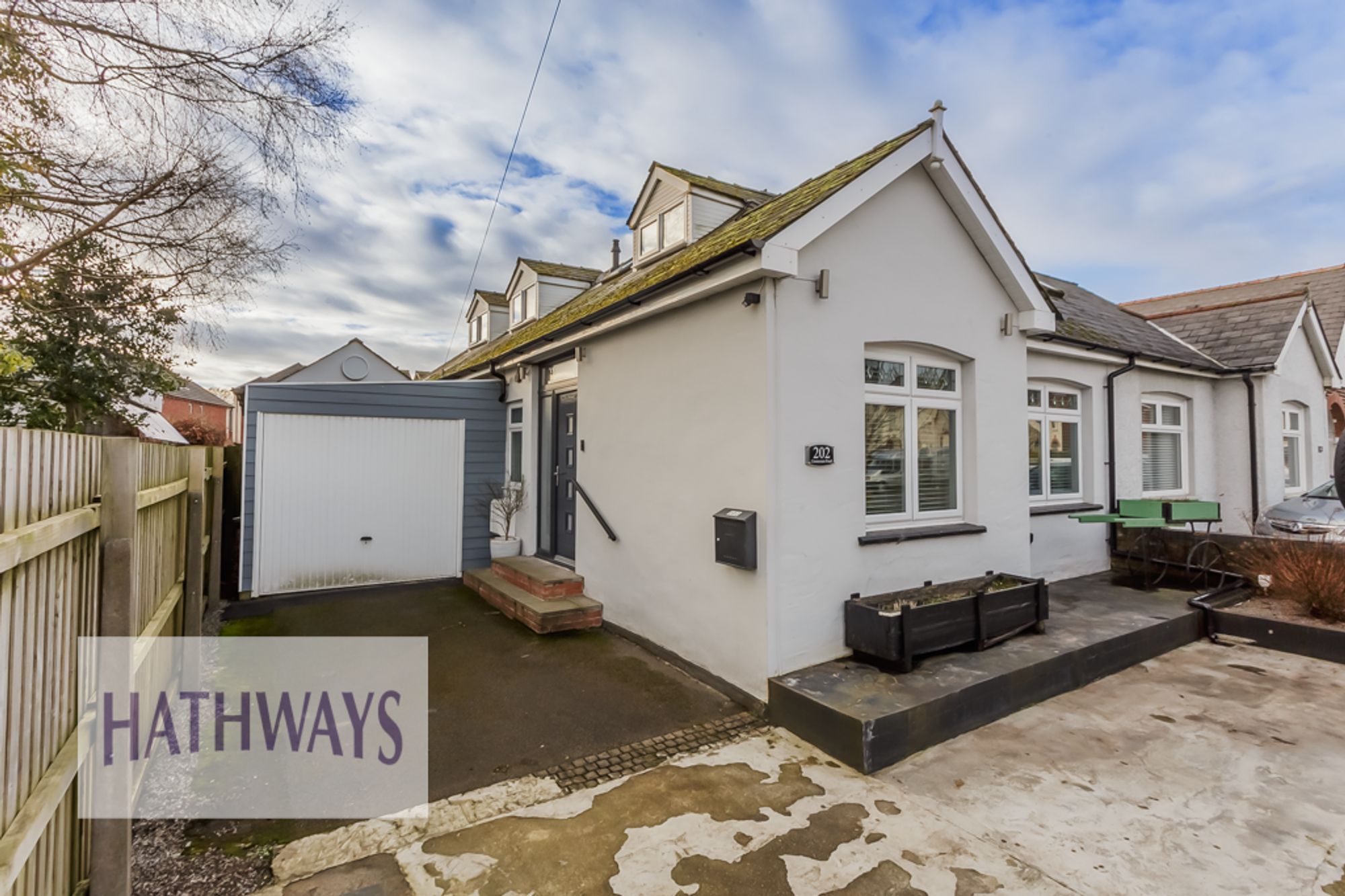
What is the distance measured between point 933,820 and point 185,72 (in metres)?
7.40

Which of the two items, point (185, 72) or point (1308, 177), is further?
point (1308, 177)

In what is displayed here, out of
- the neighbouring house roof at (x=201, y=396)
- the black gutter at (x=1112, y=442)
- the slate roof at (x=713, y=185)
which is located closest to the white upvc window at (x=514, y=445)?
the slate roof at (x=713, y=185)

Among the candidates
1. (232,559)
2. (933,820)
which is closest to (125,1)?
(232,559)

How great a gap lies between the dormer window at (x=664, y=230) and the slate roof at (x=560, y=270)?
3953mm

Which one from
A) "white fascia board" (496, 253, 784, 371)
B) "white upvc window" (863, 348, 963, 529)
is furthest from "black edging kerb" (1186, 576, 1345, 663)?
"white fascia board" (496, 253, 784, 371)

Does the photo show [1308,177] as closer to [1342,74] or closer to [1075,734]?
[1342,74]

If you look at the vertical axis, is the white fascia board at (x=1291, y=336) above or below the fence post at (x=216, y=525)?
above

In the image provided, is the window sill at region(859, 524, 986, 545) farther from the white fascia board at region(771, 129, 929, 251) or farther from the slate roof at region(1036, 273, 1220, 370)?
the slate roof at region(1036, 273, 1220, 370)

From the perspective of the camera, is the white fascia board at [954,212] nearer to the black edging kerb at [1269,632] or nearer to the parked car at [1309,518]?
the black edging kerb at [1269,632]

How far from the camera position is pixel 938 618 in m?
4.36

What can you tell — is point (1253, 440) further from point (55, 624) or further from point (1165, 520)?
point (55, 624)

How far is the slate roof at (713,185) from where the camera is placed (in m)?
7.54

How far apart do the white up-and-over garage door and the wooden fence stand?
6.06 meters

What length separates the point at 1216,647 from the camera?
561 cm
